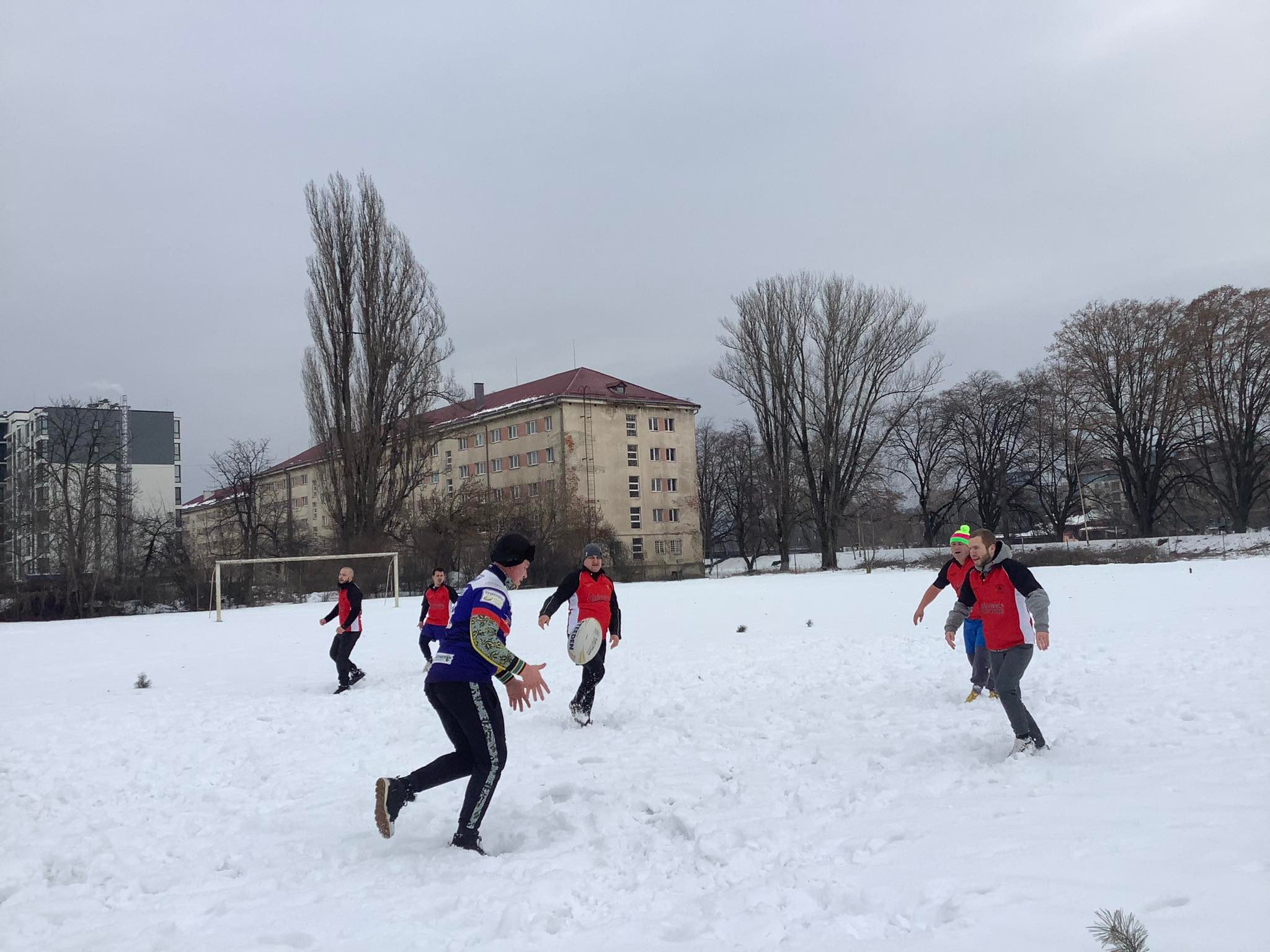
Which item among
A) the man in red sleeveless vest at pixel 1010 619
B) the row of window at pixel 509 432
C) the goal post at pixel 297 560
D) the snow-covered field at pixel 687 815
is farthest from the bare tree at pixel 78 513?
the man in red sleeveless vest at pixel 1010 619

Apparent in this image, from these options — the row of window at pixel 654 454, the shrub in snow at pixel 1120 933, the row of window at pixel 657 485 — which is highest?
the row of window at pixel 654 454

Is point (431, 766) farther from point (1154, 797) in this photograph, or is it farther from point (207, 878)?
point (1154, 797)

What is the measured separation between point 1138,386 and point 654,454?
108 feet

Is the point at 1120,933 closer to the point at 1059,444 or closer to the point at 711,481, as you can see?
the point at 1059,444

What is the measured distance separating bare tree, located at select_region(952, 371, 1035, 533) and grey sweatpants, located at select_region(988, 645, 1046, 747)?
58.9 meters

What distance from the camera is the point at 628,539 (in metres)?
68.9

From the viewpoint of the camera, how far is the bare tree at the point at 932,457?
6506 cm

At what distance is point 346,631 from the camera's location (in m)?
12.3

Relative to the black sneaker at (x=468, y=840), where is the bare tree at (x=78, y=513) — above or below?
above

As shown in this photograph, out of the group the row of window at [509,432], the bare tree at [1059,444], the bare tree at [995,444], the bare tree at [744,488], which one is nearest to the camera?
the bare tree at [1059,444]

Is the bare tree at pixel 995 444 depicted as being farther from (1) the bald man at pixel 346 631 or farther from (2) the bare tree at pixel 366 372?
(1) the bald man at pixel 346 631

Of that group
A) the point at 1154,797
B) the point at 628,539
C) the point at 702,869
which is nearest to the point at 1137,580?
the point at 1154,797

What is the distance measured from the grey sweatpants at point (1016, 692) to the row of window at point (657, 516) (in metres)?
62.6

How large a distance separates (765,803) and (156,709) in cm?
828
